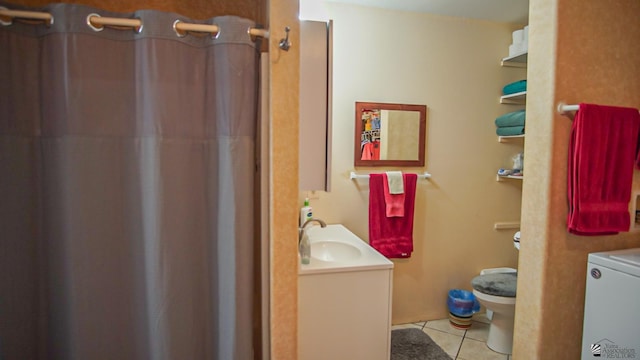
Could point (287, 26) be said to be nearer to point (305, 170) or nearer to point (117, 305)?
point (305, 170)

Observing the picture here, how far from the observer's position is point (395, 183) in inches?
101

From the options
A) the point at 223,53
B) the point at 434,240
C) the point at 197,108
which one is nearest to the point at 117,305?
the point at 197,108

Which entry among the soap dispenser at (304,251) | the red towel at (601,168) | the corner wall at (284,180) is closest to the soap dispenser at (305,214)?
the soap dispenser at (304,251)

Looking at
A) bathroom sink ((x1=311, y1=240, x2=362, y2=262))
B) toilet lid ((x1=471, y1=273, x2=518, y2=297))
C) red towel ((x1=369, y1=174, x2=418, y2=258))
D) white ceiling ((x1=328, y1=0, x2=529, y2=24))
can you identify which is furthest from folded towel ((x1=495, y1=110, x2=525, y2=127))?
bathroom sink ((x1=311, y1=240, x2=362, y2=262))

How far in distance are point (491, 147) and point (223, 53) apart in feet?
8.04

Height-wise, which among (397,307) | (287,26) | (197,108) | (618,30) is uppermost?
(618,30)

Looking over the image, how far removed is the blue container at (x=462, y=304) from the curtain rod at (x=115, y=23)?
2.52m

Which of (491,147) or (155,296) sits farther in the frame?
(491,147)

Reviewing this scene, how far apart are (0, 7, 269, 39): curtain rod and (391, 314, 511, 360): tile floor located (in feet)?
8.09

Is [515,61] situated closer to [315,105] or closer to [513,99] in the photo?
[513,99]

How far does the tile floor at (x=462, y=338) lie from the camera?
240 centimetres

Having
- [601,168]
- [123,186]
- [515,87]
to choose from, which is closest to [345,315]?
[123,186]

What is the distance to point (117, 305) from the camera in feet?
4.41

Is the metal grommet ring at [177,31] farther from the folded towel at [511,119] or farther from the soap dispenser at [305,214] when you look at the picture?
the folded towel at [511,119]
